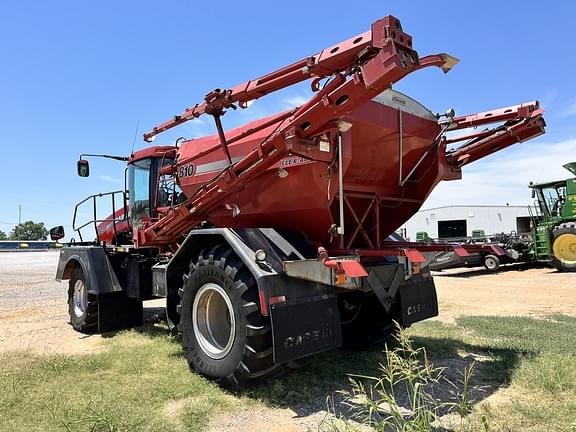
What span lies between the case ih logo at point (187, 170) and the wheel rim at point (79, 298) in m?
3.08

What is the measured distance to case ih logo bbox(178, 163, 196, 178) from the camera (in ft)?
18.7

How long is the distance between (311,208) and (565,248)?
14344 millimetres

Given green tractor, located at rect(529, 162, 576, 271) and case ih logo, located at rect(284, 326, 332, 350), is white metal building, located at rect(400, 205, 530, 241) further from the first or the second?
case ih logo, located at rect(284, 326, 332, 350)

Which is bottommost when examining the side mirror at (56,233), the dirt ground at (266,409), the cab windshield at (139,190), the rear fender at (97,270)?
the dirt ground at (266,409)

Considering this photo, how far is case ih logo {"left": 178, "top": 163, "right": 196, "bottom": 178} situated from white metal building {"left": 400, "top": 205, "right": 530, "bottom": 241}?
36.6 meters

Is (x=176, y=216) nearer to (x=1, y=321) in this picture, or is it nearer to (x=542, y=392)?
(x=542, y=392)

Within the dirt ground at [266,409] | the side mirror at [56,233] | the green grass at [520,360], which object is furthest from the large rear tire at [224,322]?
the side mirror at [56,233]

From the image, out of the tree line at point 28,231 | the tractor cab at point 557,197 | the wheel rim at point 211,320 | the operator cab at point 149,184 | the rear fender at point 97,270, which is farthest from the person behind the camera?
the tree line at point 28,231

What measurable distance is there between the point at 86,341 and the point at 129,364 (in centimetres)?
183

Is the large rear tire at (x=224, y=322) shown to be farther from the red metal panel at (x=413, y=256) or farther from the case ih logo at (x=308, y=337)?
the red metal panel at (x=413, y=256)

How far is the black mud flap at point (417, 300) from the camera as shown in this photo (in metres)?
4.96

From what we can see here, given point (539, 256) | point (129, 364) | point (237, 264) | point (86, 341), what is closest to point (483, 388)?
point (237, 264)

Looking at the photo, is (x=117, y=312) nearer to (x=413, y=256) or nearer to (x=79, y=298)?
(x=79, y=298)

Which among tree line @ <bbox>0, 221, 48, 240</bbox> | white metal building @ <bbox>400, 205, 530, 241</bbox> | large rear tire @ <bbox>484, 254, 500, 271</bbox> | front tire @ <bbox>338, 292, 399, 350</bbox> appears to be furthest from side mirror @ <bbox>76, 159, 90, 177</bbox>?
tree line @ <bbox>0, 221, 48, 240</bbox>
